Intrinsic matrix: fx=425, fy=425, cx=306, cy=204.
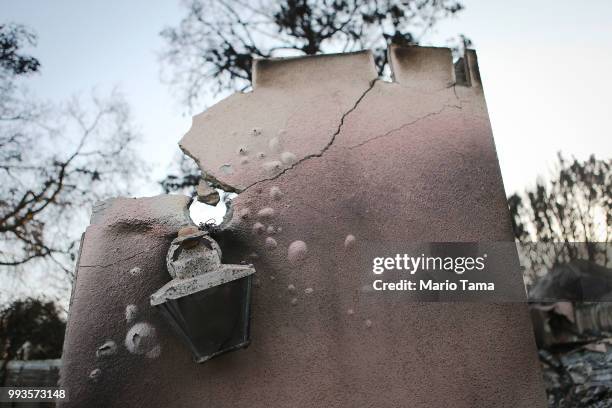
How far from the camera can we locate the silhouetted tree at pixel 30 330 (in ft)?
31.6

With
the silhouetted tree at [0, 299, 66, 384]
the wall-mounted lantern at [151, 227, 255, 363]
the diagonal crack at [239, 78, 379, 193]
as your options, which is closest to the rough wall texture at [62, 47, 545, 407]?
the diagonal crack at [239, 78, 379, 193]

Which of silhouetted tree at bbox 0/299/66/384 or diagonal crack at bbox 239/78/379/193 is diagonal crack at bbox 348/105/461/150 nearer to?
diagonal crack at bbox 239/78/379/193

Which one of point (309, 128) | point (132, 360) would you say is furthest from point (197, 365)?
point (309, 128)

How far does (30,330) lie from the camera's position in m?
10.1

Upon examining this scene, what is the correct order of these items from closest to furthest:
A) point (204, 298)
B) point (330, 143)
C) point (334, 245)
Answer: point (204, 298) < point (334, 245) < point (330, 143)

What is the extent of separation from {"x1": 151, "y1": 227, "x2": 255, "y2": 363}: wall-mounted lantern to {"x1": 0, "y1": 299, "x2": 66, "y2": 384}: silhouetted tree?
30.8 feet

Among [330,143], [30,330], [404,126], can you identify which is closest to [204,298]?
[330,143]

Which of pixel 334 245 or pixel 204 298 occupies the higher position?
pixel 334 245

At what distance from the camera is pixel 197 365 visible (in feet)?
8.11

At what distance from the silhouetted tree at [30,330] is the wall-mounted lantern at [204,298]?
370 inches

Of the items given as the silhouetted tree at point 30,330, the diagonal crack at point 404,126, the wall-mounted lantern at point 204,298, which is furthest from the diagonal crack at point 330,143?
the silhouetted tree at point 30,330

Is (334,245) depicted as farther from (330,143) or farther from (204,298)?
(204,298)

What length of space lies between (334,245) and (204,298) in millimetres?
939

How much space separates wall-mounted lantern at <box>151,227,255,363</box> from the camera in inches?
86.2
